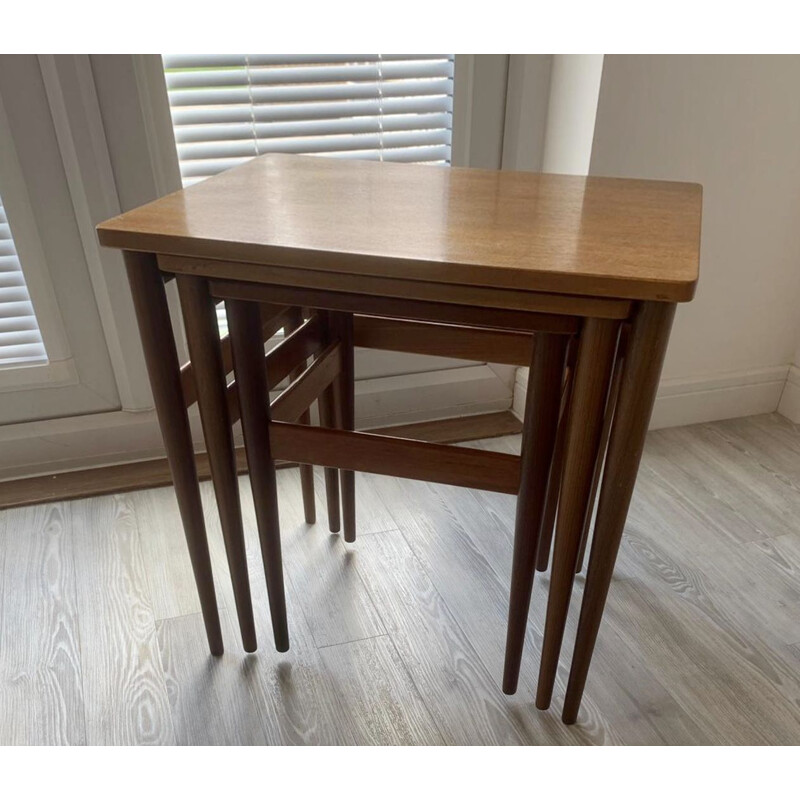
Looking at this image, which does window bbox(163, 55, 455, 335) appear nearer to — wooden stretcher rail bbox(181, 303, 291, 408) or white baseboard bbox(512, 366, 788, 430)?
wooden stretcher rail bbox(181, 303, 291, 408)

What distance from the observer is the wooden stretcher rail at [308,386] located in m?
0.82

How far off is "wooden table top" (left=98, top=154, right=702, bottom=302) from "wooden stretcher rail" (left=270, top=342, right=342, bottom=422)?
22 centimetres

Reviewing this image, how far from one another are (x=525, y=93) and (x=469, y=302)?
2.88 ft

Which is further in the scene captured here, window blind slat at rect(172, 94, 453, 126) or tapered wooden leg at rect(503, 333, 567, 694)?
window blind slat at rect(172, 94, 453, 126)

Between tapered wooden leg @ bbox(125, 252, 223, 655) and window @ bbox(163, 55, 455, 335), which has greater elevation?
window @ bbox(163, 55, 455, 335)

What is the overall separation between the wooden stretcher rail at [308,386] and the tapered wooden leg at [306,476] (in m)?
0.09

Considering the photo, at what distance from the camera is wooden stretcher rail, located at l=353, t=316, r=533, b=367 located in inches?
35.0

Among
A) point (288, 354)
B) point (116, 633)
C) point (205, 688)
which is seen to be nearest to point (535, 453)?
point (288, 354)

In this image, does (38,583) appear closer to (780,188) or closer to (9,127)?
(9,127)

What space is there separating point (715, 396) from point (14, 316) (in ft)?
5.17

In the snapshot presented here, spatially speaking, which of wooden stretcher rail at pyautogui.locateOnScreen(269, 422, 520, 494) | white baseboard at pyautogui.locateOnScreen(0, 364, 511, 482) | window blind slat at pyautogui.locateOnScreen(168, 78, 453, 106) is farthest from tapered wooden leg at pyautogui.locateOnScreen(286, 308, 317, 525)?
window blind slat at pyautogui.locateOnScreen(168, 78, 453, 106)

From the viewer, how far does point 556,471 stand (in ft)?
3.13
